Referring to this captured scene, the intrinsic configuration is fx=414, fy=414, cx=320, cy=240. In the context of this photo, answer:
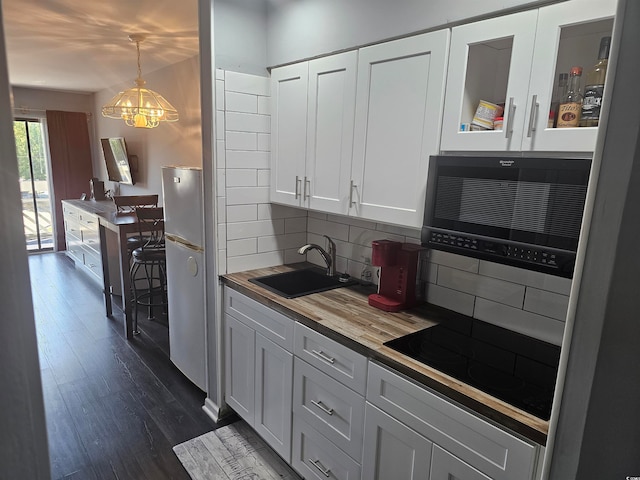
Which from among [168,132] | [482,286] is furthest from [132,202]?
[482,286]

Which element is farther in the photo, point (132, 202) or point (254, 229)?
point (132, 202)

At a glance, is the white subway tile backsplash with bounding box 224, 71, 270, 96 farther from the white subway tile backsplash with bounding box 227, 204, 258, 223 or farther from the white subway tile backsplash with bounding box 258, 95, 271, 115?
the white subway tile backsplash with bounding box 227, 204, 258, 223

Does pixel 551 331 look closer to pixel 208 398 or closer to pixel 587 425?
pixel 587 425

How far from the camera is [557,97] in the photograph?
4.16 ft

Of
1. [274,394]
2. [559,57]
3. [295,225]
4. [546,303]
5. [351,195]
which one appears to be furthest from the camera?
[295,225]

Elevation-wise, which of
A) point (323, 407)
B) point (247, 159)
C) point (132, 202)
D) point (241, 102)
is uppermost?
point (241, 102)

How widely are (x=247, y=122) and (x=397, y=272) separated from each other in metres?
1.17

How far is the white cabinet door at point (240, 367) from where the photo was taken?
2.22 meters

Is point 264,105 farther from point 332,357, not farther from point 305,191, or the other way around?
point 332,357

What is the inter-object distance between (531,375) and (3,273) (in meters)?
1.47

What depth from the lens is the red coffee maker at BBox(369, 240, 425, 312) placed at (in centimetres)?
188

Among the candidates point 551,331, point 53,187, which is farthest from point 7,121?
point 53,187

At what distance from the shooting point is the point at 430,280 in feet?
6.48

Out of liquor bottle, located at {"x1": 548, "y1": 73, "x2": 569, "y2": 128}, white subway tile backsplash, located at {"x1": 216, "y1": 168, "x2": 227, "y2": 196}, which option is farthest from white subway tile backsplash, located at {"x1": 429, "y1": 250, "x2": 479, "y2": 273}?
white subway tile backsplash, located at {"x1": 216, "y1": 168, "x2": 227, "y2": 196}
